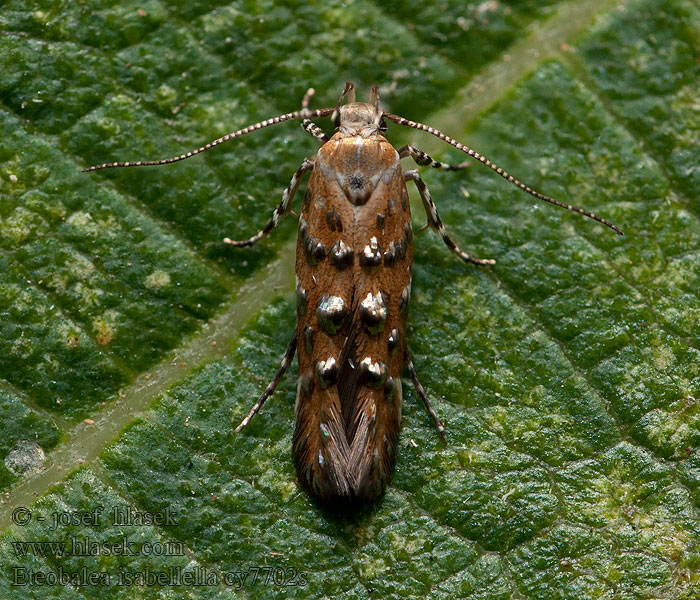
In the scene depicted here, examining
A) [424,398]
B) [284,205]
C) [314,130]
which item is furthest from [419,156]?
[424,398]

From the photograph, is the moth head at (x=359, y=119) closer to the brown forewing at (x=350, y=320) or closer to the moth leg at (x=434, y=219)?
the brown forewing at (x=350, y=320)

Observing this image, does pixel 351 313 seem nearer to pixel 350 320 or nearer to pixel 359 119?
pixel 350 320

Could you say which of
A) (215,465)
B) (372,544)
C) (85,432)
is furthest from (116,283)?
(372,544)

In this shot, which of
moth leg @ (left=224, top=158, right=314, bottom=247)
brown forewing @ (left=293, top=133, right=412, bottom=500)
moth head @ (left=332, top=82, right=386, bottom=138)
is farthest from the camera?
moth leg @ (left=224, top=158, right=314, bottom=247)

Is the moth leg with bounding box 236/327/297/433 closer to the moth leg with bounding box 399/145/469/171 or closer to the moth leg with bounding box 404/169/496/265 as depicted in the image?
the moth leg with bounding box 404/169/496/265

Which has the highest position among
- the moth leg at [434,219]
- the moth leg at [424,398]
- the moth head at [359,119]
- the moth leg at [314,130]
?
the moth head at [359,119]

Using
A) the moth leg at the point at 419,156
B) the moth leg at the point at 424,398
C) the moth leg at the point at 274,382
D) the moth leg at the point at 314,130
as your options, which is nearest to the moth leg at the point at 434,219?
the moth leg at the point at 419,156

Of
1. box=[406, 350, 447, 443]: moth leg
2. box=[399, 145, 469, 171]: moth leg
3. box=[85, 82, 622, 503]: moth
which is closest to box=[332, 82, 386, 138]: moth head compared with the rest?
box=[85, 82, 622, 503]: moth
